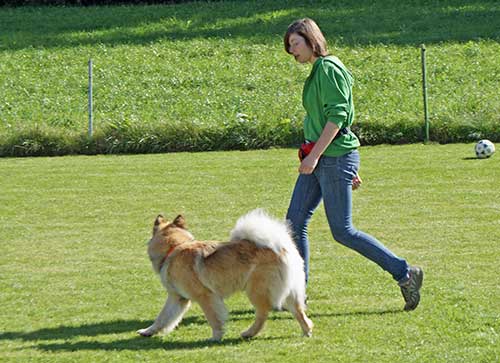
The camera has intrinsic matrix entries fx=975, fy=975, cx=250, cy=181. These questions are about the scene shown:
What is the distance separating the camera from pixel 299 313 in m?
5.79

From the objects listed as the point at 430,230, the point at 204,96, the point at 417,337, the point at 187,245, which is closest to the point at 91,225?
the point at 430,230

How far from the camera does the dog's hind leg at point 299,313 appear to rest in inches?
227

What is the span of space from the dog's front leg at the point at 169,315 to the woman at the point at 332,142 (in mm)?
1061

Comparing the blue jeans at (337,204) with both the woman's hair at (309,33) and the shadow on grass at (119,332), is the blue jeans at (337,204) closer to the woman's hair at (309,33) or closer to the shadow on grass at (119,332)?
the shadow on grass at (119,332)

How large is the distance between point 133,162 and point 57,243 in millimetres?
5108

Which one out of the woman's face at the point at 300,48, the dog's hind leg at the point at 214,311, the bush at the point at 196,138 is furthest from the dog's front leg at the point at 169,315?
the bush at the point at 196,138

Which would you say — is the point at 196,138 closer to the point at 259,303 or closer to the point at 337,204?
the point at 337,204

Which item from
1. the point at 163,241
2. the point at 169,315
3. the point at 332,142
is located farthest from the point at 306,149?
the point at 169,315

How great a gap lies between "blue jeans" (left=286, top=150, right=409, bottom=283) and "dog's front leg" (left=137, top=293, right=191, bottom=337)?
3.13 feet

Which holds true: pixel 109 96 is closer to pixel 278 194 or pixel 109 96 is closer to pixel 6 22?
pixel 278 194

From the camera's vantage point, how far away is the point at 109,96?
62.8 feet

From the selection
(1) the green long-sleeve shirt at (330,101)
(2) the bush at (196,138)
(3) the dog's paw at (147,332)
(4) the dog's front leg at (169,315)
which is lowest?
(2) the bush at (196,138)

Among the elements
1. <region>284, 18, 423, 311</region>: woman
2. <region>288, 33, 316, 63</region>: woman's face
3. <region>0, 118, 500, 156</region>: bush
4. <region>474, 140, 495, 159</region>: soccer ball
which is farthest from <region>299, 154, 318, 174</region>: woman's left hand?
<region>0, 118, 500, 156</region>: bush

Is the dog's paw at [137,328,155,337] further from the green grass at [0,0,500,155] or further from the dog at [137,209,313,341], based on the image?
the green grass at [0,0,500,155]
